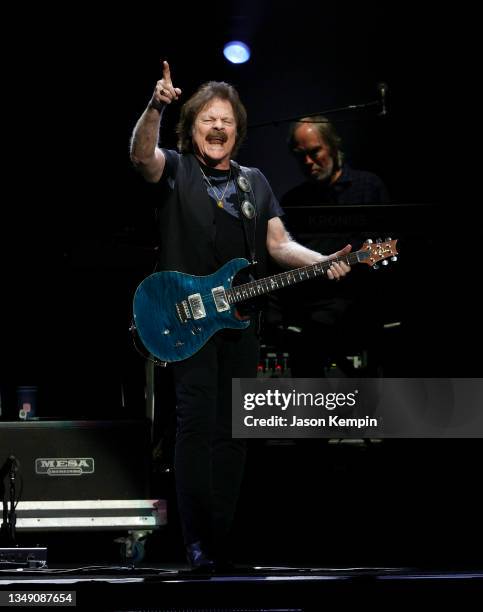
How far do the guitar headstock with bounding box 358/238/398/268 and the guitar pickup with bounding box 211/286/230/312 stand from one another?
1.99 feet

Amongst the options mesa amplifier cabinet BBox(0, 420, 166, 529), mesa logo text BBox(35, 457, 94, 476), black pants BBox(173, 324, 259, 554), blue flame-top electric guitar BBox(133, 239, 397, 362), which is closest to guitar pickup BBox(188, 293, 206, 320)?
blue flame-top electric guitar BBox(133, 239, 397, 362)

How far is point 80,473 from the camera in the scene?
10.6 ft

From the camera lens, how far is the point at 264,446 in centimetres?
477

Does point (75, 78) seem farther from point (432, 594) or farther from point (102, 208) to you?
point (432, 594)

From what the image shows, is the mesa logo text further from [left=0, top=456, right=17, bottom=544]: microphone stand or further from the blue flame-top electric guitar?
the blue flame-top electric guitar

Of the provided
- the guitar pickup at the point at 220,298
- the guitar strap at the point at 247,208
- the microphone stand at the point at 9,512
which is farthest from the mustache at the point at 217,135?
the microphone stand at the point at 9,512

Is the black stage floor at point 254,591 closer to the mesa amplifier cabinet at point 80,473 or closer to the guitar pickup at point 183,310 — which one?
the mesa amplifier cabinet at point 80,473

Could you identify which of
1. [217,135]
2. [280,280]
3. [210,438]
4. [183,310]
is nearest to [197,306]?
[183,310]

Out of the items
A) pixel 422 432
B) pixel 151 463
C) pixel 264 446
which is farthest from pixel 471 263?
pixel 151 463

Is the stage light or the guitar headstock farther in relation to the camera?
the stage light

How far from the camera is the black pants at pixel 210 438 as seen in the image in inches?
106

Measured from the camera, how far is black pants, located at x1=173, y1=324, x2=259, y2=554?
2705 mm

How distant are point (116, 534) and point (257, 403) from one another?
3.11 ft

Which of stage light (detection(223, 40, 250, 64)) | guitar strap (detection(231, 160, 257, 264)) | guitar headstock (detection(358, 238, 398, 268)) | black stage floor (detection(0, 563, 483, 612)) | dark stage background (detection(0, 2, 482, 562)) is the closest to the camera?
black stage floor (detection(0, 563, 483, 612))
